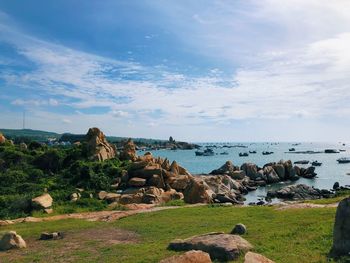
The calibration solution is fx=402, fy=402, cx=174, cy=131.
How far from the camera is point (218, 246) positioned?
15.5m

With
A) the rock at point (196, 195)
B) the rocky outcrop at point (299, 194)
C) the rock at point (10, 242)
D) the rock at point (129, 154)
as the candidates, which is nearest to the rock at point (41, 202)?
the rock at point (196, 195)

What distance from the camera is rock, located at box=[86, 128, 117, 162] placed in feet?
194

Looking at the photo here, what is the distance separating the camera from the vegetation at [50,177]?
39188 millimetres

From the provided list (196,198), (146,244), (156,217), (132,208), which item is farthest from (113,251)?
(196,198)

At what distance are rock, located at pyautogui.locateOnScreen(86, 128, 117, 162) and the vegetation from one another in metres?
1.23

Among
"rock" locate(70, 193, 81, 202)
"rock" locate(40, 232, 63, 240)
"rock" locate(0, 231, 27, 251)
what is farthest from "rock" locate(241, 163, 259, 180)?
"rock" locate(0, 231, 27, 251)

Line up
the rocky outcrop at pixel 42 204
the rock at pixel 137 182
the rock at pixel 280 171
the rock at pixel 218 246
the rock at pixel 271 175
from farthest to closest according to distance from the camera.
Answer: the rock at pixel 280 171 → the rock at pixel 271 175 → the rock at pixel 137 182 → the rocky outcrop at pixel 42 204 → the rock at pixel 218 246

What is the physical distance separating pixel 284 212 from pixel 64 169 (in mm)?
37142

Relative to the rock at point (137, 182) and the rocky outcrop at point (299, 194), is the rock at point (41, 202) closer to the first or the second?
the rock at point (137, 182)

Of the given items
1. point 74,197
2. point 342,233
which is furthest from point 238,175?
point 342,233

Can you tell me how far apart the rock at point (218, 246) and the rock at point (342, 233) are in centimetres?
325

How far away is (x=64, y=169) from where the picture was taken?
55594 millimetres

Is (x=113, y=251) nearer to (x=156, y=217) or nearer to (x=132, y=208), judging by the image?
(x=156, y=217)

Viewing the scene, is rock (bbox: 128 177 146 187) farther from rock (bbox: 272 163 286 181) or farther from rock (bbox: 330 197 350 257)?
rock (bbox: 272 163 286 181)
